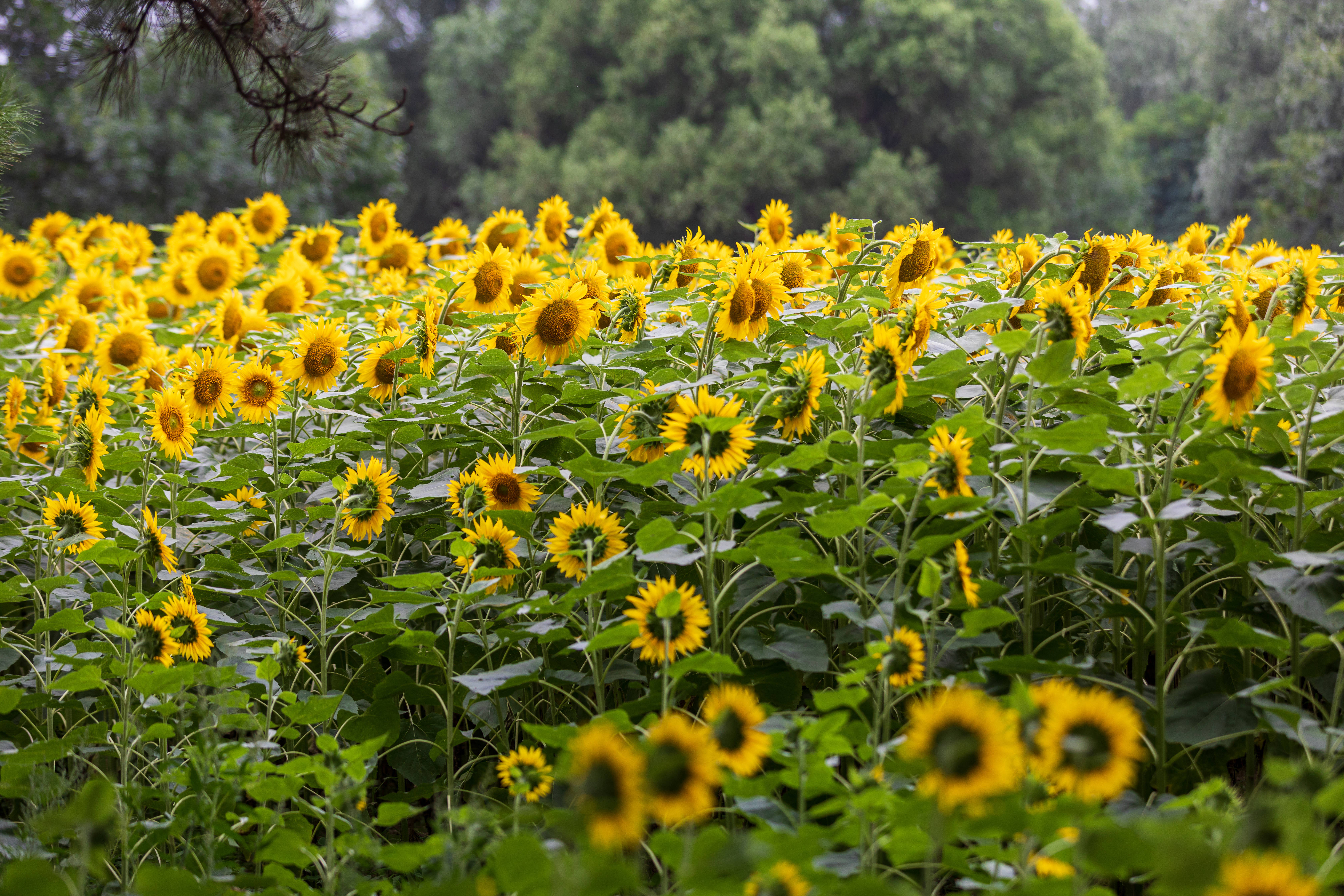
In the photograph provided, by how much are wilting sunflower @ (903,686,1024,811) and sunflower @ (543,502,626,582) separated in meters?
0.98

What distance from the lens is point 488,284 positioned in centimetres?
268

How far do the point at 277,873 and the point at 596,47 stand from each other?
24.8 meters

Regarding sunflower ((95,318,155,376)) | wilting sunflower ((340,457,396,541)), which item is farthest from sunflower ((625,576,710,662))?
sunflower ((95,318,155,376))

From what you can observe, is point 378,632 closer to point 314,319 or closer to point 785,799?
point 785,799

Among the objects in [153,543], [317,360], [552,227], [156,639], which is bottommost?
[156,639]

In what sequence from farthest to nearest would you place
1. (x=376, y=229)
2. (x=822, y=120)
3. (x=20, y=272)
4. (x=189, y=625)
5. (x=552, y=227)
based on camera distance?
1. (x=822, y=120)
2. (x=20, y=272)
3. (x=376, y=229)
4. (x=552, y=227)
5. (x=189, y=625)

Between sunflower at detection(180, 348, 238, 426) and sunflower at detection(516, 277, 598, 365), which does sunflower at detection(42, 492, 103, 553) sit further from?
sunflower at detection(516, 277, 598, 365)

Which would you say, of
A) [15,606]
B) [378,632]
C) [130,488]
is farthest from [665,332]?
[15,606]

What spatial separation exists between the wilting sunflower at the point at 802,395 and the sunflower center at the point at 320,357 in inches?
50.7

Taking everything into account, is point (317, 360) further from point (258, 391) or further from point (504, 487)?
point (504, 487)

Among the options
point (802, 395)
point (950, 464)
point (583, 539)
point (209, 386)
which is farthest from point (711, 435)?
point (209, 386)

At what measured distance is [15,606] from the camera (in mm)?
2924

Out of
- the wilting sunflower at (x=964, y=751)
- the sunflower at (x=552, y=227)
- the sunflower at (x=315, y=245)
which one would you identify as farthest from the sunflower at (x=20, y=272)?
the wilting sunflower at (x=964, y=751)

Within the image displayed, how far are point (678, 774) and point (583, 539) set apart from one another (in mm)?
993
